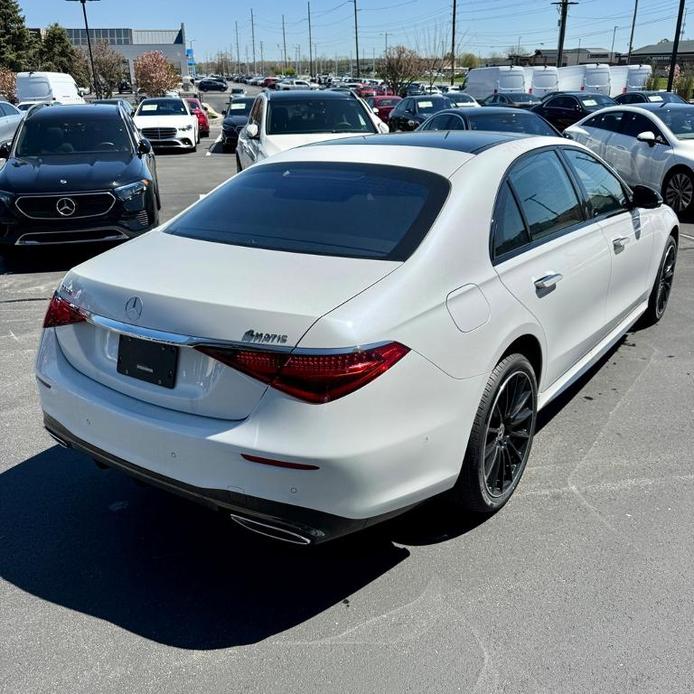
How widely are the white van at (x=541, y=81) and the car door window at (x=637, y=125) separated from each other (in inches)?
1024

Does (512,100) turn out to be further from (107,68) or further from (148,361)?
(107,68)

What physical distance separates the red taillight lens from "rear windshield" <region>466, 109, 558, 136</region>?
32.1 feet

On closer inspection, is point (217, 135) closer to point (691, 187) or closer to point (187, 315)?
point (691, 187)

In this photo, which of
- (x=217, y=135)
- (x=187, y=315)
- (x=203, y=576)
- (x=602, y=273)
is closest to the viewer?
(x=187, y=315)

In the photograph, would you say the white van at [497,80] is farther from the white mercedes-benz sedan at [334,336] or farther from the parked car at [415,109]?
the white mercedes-benz sedan at [334,336]

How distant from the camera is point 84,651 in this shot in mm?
2584

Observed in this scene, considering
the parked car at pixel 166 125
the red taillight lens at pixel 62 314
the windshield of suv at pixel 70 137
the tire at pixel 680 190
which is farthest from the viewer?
the parked car at pixel 166 125

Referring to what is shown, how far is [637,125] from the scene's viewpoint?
1185 centimetres

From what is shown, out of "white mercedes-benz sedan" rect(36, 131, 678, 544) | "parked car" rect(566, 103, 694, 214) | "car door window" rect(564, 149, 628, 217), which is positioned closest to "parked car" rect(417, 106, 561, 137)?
"parked car" rect(566, 103, 694, 214)

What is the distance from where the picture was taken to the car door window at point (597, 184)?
4332 mm

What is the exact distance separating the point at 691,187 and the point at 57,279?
864 cm

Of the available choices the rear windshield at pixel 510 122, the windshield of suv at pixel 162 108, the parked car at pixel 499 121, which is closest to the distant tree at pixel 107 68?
the windshield of suv at pixel 162 108

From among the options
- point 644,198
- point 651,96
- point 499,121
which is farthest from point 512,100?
point 644,198

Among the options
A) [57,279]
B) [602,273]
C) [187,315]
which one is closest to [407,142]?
[602,273]
